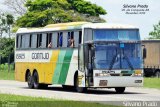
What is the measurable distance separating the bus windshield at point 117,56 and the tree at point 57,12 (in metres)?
47.5

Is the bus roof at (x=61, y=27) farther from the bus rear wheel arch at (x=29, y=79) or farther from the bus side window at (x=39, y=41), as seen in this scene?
the bus rear wheel arch at (x=29, y=79)

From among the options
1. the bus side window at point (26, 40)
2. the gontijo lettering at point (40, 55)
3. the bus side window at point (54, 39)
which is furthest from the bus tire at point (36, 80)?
the bus side window at point (54, 39)

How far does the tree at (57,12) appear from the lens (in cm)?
7894

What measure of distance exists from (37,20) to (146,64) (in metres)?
21.1

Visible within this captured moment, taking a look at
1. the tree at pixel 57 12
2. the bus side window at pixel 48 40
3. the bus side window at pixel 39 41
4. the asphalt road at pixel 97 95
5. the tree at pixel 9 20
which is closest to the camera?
the asphalt road at pixel 97 95

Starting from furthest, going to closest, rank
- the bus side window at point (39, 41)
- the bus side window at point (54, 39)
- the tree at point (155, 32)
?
the tree at point (155, 32)
the bus side window at point (39, 41)
the bus side window at point (54, 39)

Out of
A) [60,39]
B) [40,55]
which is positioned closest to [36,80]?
[40,55]

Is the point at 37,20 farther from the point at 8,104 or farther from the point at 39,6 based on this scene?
the point at 8,104

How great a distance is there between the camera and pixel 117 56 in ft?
99.3

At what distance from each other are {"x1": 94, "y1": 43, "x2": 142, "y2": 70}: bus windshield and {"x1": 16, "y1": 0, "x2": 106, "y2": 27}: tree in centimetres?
4748

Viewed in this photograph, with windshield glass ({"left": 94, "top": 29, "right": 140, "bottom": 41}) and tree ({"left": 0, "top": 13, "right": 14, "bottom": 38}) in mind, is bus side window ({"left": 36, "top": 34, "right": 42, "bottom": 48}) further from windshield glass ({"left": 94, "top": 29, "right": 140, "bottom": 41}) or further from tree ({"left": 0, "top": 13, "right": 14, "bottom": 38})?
tree ({"left": 0, "top": 13, "right": 14, "bottom": 38})

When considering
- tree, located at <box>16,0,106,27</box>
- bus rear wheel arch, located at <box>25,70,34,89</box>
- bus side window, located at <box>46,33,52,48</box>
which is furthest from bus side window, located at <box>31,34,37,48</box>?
tree, located at <box>16,0,106,27</box>

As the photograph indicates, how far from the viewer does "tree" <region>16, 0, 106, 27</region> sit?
3108 inches

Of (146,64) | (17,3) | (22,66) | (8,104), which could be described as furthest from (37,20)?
(8,104)
